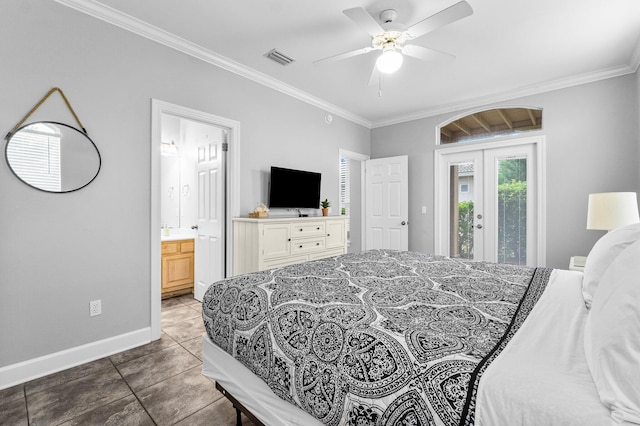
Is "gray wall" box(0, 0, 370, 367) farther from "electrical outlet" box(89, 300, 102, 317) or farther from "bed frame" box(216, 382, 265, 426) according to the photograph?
"bed frame" box(216, 382, 265, 426)

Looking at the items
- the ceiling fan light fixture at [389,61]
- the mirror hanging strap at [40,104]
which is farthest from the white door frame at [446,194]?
the mirror hanging strap at [40,104]

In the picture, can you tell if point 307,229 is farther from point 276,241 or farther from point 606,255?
point 606,255

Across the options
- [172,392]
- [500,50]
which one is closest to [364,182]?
[500,50]

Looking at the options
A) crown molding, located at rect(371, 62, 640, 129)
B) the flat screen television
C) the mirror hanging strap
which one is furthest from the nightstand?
the mirror hanging strap

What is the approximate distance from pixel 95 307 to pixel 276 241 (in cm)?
165

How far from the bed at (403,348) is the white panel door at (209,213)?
1955 millimetres

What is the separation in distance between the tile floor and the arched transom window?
14.7 feet

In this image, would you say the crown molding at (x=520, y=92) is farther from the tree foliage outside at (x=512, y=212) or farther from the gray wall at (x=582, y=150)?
the tree foliage outside at (x=512, y=212)

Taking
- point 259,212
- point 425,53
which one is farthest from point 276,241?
point 425,53

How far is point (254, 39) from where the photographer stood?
2.84 meters

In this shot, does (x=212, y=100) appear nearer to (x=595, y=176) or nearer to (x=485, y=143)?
(x=485, y=143)

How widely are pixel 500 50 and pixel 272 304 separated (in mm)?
3339

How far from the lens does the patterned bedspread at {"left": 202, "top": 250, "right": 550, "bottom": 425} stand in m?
0.82

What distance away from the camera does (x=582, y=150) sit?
11.7 feet
